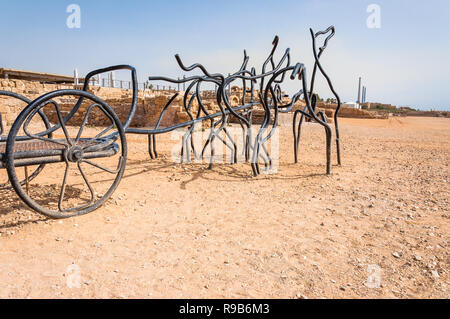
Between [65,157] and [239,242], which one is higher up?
[65,157]

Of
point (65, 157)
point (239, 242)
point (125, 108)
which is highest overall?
point (125, 108)

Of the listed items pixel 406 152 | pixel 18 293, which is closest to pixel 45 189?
pixel 18 293

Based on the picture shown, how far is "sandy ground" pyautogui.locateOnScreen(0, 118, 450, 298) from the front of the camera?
1670 millimetres

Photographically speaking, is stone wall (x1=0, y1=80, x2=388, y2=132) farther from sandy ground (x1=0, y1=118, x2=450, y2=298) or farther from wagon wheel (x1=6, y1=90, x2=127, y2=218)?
sandy ground (x1=0, y1=118, x2=450, y2=298)

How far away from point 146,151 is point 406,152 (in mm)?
5249

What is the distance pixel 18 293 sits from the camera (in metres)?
1.56

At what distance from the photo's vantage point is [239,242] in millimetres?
2217

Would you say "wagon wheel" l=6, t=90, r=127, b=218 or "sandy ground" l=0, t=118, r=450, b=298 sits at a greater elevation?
"wagon wheel" l=6, t=90, r=127, b=218

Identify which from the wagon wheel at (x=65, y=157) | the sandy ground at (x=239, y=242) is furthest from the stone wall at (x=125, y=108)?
the sandy ground at (x=239, y=242)

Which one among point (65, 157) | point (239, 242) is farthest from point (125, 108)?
point (239, 242)

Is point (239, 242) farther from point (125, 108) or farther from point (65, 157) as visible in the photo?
point (125, 108)

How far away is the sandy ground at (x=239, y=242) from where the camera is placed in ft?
5.48

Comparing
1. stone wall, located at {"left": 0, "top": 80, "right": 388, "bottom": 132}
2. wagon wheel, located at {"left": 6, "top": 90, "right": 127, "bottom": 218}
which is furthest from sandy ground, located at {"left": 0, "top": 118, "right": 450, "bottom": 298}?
stone wall, located at {"left": 0, "top": 80, "right": 388, "bottom": 132}

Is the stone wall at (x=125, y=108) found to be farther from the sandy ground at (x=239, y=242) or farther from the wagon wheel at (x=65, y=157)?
the sandy ground at (x=239, y=242)
